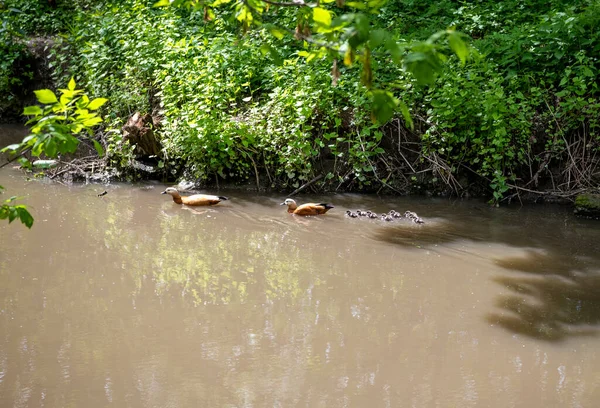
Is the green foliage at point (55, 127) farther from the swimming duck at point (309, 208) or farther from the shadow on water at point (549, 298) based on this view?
the swimming duck at point (309, 208)

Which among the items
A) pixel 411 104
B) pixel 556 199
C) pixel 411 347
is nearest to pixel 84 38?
pixel 411 104

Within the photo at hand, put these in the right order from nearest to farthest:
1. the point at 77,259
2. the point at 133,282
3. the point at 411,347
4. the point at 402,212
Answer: the point at 411,347
the point at 133,282
the point at 77,259
the point at 402,212

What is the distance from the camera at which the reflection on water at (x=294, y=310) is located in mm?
3771

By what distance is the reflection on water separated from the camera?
3.77 meters

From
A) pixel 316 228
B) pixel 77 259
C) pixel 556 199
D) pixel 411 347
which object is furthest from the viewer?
pixel 556 199

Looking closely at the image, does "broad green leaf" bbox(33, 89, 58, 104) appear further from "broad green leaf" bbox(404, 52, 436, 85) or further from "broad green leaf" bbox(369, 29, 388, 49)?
"broad green leaf" bbox(404, 52, 436, 85)

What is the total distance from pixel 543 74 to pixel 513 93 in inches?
21.5

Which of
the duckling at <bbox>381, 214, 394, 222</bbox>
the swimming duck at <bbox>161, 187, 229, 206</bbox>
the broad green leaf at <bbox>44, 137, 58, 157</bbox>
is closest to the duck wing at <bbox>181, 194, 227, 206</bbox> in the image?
the swimming duck at <bbox>161, 187, 229, 206</bbox>

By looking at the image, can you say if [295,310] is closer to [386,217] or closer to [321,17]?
[386,217]

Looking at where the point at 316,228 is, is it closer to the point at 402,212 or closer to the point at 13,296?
the point at 402,212

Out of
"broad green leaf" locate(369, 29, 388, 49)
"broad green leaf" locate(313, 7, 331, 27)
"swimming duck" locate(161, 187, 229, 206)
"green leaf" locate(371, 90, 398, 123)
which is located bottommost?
"swimming duck" locate(161, 187, 229, 206)

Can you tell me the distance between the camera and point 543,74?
8.73 metres

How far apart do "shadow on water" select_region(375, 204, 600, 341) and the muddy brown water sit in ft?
0.08

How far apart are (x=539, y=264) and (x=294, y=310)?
257 centimetres
